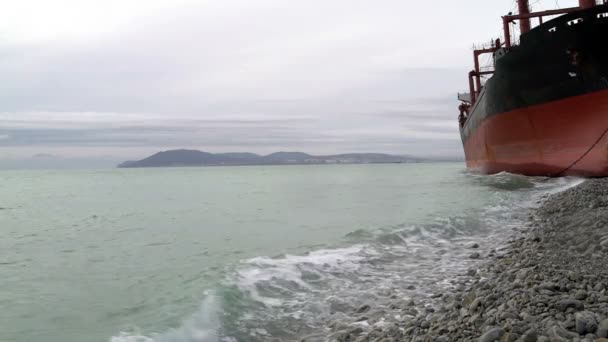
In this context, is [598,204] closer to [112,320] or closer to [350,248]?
[350,248]

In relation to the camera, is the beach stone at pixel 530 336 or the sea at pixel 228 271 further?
the sea at pixel 228 271

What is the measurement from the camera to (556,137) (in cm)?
1884

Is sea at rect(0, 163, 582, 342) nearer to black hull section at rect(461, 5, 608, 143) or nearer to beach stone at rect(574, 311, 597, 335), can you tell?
beach stone at rect(574, 311, 597, 335)

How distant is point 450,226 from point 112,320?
895 centimetres

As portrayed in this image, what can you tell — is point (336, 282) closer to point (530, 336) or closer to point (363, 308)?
point (363, 308)

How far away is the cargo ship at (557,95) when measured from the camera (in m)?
17.2

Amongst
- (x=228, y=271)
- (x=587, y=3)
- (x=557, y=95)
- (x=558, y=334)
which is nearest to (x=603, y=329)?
(x=558, y=334)

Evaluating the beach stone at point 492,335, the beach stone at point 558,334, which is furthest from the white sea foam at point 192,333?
the beach stone at point 558,334

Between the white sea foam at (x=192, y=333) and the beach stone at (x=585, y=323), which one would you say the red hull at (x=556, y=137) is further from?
the white sea foam at (x=192, y=333)

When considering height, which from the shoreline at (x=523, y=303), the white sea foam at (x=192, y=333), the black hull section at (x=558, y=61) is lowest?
the white sea foam at (x=192, y=333)

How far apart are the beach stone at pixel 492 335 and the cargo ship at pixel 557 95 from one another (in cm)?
1573

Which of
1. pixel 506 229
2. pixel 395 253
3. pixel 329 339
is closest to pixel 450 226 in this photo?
pixel 506 229

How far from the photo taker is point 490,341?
A: 12.2 feet

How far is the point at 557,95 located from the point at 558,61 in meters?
1.29
